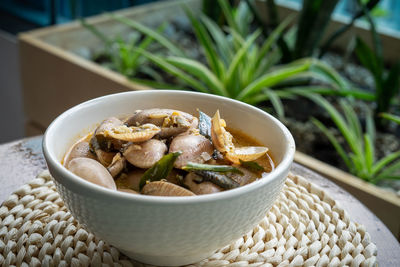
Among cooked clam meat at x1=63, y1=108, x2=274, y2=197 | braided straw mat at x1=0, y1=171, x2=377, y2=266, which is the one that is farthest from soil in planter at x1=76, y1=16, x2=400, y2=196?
cooked clam meat at x1=63, y1=108, x2=274, y2=197

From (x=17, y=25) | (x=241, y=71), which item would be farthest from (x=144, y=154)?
(x=17, y=25)

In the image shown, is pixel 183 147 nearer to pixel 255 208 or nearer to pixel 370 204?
pixel 255 208

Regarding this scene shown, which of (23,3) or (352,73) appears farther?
(23,3)

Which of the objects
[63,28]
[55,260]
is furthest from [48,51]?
[55,260]

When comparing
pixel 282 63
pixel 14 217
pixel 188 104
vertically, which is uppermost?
pixel 188 104

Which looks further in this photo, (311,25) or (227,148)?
(311,25)

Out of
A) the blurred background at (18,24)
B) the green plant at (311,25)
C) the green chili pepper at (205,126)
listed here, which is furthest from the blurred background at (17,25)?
the green chili pepper at (205,126)

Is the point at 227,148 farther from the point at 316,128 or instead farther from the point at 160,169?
the point at 316,128
